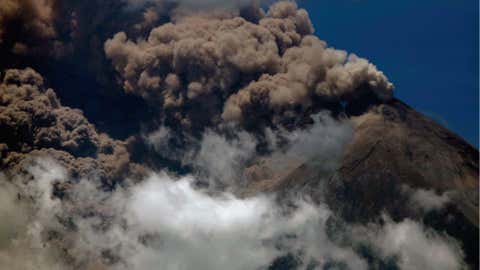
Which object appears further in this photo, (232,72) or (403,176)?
(232,72)

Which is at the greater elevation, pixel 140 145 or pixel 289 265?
pixel 140 145

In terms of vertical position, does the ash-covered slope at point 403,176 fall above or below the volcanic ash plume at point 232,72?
below

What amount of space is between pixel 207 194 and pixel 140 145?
800 cm

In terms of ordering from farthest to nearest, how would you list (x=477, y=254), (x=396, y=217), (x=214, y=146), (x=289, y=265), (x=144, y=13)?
(x=144, y=13), (x=214, y=146), (x=289, y=265), (x=396, y=217), (x=477, y=254)

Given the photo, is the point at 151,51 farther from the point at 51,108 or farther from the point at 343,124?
the point at 343,124

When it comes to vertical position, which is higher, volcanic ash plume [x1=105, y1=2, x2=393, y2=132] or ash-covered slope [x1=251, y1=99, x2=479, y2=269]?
volcanic ash plume [x1=105, y1=2, x2=393, y2=132]

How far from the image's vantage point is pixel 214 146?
40.1 m

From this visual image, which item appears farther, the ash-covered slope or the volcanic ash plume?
the volcanic ash plume

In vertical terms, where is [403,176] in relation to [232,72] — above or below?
below

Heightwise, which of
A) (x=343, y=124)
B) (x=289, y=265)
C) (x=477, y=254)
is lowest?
(x=477, y=254)

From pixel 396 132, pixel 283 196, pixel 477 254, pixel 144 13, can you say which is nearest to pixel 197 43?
pixel 144 13

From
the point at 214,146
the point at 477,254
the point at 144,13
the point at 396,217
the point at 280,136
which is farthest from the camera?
the point at 144,13

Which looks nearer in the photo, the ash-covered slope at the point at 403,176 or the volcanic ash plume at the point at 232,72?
the ash-covered slope at the point at 403,176

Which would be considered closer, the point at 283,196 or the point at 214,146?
the point at 283,196
